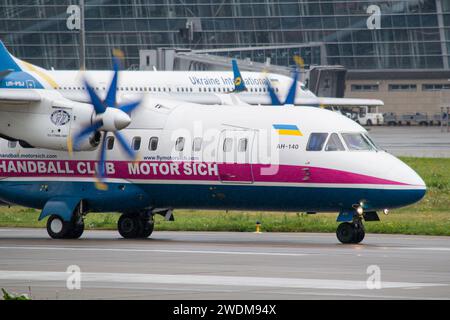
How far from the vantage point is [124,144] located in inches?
1105

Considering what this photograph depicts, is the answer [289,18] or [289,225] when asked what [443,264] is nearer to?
[289,225]

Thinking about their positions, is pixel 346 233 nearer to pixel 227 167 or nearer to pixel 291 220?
pixel 227 167

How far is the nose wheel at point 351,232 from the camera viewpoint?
1024 inches

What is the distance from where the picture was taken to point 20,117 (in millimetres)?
27891

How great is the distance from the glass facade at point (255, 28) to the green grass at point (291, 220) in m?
66.9

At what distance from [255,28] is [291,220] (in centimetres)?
7698

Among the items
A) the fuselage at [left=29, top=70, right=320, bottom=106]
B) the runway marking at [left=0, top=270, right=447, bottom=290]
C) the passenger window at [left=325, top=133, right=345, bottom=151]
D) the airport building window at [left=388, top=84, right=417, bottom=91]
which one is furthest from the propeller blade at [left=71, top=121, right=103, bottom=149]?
the airport building window at [left=388, top=84, right=417, bottom=91]

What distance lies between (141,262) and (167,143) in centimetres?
658

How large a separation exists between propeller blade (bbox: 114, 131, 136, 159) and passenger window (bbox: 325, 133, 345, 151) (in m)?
4.99

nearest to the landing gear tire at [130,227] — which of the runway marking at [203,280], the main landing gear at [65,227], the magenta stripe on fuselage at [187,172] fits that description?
the main landing gear at [65,227]

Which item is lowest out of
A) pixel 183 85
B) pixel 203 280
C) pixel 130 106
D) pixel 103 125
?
pixel 203 280

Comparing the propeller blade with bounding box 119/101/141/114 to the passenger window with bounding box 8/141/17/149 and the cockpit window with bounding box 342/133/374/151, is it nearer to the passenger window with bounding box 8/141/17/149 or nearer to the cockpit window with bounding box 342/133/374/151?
the passenger window with bounding box 8/141/17/149

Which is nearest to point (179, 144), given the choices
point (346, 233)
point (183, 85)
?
Result: point (346, 233)
